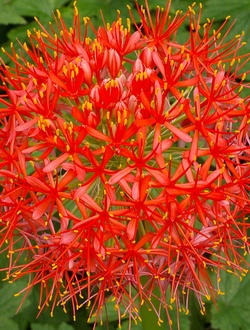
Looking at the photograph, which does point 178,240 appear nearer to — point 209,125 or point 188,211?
point 188,211

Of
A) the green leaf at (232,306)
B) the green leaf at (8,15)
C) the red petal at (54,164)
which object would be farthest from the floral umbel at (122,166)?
the green leaf at (8,15)

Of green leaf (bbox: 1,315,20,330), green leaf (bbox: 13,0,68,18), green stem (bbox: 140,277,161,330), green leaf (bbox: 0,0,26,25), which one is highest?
green leaf (bbox: 13,0,68,18)

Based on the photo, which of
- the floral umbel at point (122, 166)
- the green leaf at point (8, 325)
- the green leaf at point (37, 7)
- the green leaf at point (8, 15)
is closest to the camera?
the floral umbel at point (122, 166)

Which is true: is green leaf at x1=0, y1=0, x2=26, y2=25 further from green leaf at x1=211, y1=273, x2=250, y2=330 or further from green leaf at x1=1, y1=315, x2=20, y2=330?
green leaf at x1=211, y1=273, x2=250, y2=330

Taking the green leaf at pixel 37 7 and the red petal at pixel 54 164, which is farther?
the green leaf at pixel 37 7

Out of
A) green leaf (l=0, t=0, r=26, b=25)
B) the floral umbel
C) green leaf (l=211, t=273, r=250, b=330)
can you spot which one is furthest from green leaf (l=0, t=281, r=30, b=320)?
green leaf (l=0, t=0, r=26, b=25)

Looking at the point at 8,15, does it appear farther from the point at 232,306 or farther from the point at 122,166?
the point at 232,306

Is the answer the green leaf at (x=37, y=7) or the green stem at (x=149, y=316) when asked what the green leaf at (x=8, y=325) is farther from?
the green leaf at (x=37, y=7)

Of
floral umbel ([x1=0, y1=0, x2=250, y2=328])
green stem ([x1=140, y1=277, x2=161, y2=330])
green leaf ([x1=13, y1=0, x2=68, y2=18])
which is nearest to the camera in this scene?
floral umbel ([x1=0, y1=0, x2=250, y2=328])

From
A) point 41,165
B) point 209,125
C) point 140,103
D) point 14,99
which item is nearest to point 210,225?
point 209,125
